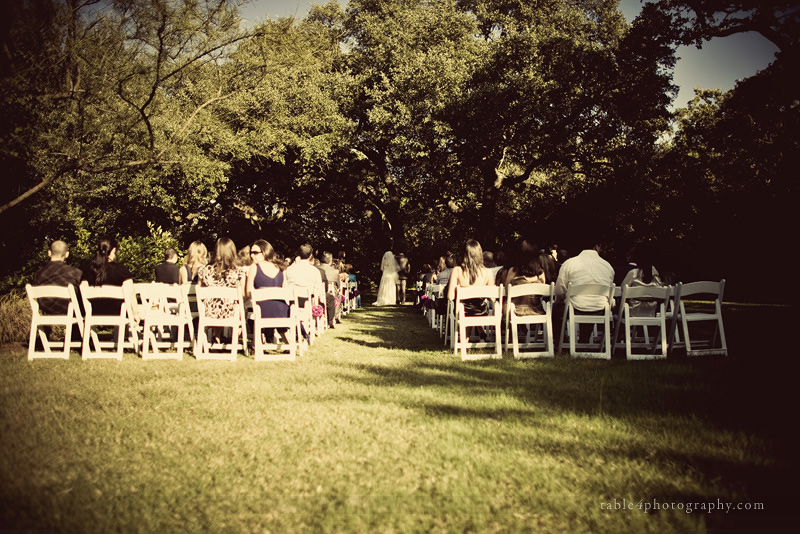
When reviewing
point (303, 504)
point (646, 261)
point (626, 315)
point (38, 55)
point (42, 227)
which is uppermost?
point (38, 55)

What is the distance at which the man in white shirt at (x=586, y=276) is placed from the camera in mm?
7812

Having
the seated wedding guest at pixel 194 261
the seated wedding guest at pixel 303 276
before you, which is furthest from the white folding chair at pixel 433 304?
the seated wedding guest at pixel 194 261

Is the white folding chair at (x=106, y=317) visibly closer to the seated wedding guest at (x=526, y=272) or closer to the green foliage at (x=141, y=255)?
the green foliage at (x=141, y=255)

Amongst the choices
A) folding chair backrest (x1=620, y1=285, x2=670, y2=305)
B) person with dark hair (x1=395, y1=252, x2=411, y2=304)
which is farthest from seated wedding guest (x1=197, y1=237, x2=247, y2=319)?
person with dark hair (x1=395, y1=252, x2=411, y2=304)

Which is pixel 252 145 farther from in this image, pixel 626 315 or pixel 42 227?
pixel 626 315

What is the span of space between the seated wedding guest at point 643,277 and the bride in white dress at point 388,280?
1323 centimetres

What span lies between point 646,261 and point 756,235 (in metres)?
19.5

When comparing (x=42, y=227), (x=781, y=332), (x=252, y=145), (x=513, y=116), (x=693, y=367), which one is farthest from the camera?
(x=252, y=145)

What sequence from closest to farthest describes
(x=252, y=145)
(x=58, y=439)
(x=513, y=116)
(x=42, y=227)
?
(x=58, y=439) < (x=42, y=227) < (x=513, y=116) < (x=252, y=145)

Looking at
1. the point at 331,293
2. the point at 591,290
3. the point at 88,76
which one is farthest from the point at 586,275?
the point at 88,76

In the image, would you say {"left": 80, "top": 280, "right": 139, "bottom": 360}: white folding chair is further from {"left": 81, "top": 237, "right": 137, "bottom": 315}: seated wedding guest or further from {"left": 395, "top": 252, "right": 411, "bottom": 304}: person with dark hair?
{"left": 395, "top": 252, "right": 411, "bottom": 304}: person with dark hair

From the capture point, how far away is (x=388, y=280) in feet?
71.4

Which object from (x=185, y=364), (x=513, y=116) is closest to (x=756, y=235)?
(x=513, y=116)

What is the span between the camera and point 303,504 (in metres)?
3.00
